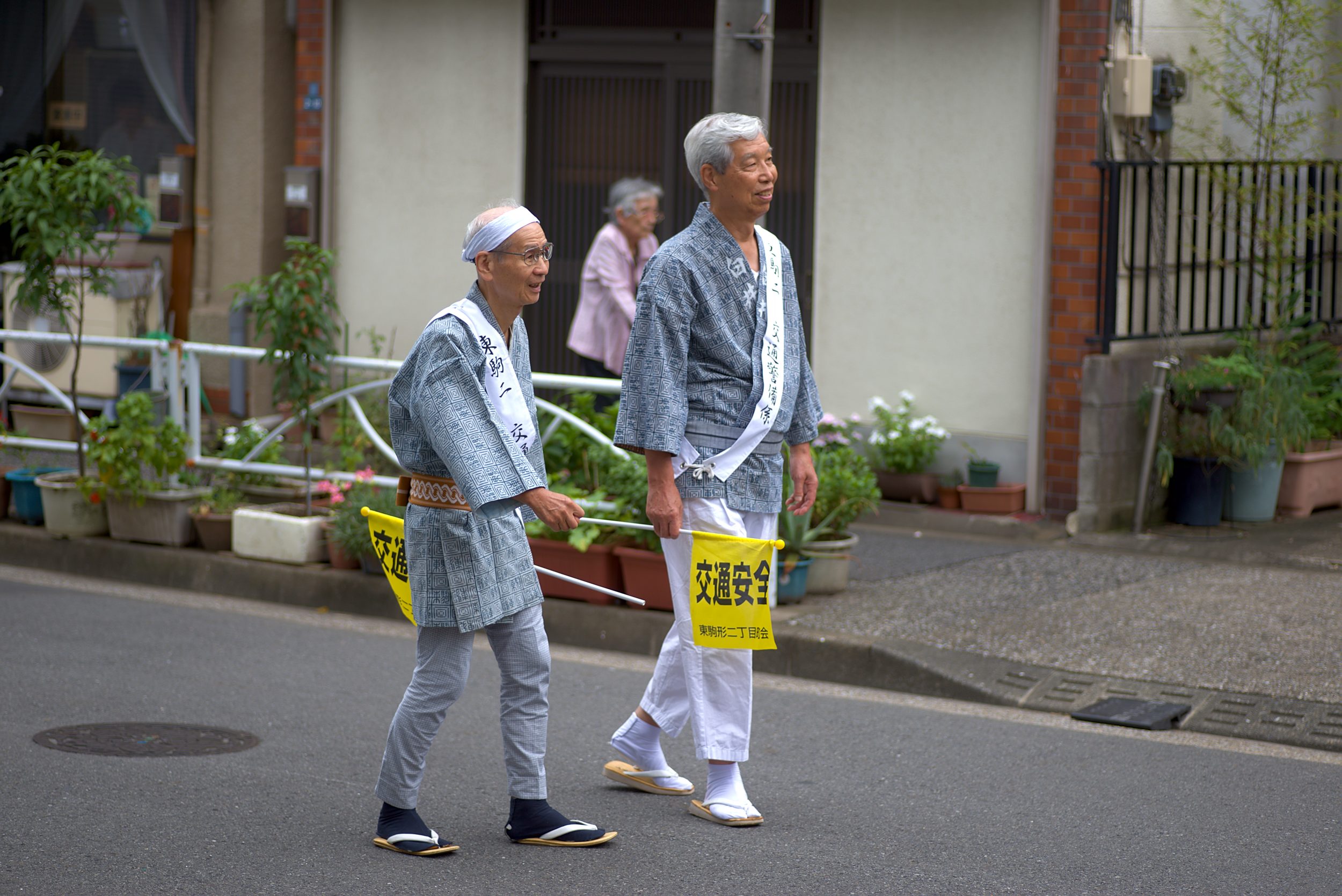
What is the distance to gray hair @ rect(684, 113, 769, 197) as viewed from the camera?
4.82 metres

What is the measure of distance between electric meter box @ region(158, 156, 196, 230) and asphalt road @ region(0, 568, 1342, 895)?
6498mm

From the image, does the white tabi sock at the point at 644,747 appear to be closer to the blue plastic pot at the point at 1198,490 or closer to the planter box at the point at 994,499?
the planter box at the point at 994,499

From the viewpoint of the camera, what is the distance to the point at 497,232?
14.9 feet

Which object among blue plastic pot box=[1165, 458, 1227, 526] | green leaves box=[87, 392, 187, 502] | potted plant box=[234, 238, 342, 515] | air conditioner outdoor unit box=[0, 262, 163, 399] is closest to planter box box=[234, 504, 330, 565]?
potted plant box=[234, 238, 342, 515]

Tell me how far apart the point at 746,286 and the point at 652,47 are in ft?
21.9

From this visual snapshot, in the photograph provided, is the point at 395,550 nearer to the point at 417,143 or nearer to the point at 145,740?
the point at 145,740

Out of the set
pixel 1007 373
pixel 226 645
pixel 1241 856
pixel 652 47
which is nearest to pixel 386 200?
pixel 652 47

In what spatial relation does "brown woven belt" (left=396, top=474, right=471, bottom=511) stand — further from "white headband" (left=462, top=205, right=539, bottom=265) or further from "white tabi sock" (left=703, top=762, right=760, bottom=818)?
"white tabi sock" (left=703, top=762, right=760, bottom=818)

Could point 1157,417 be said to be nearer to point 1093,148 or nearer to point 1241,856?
point 1093,148

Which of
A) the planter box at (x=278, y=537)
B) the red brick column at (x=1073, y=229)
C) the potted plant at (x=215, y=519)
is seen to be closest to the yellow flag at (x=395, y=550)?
the planter box at (x=278, y=537)

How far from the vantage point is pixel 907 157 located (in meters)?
10.4

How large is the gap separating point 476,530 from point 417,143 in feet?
26.5

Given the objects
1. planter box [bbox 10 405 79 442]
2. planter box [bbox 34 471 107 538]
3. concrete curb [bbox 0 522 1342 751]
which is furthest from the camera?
planter box [bbox 10 405 79 442]

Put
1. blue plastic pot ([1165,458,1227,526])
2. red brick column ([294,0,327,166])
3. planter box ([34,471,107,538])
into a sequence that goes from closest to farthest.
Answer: planter box ([34,471,107,538])
blue plastic pot ([1165,458,1227,526])
red brick column ([294,0,327,166])
